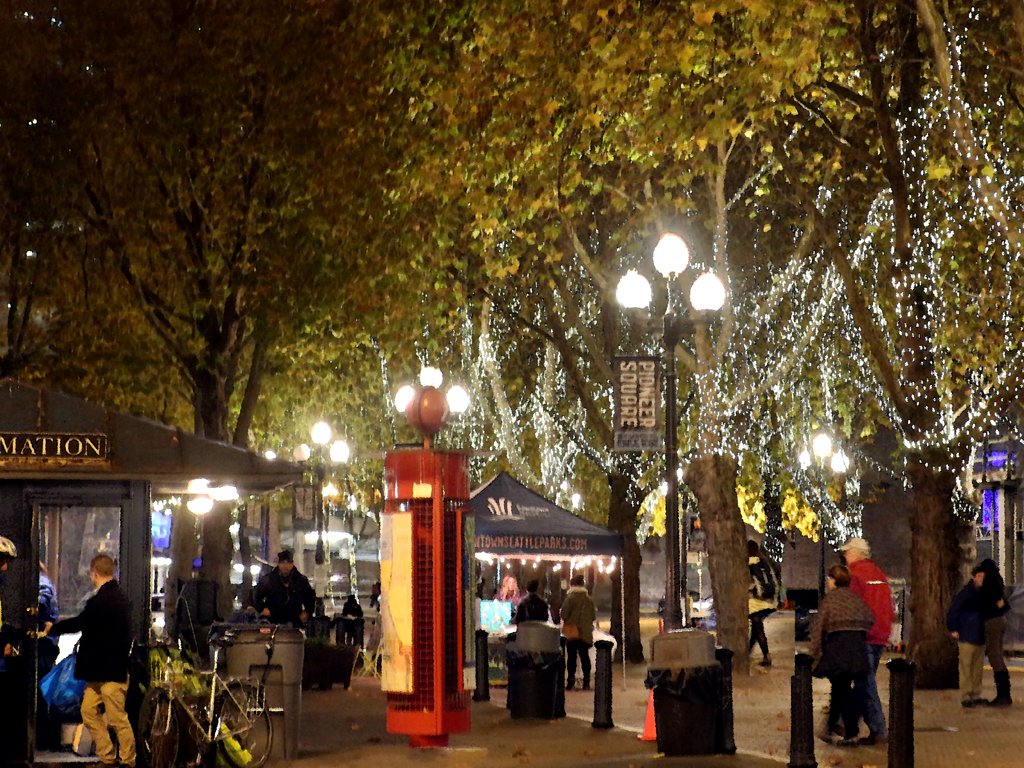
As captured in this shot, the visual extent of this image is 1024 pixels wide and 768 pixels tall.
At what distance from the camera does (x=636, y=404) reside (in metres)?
19.2

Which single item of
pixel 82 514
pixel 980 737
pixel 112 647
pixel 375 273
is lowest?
pixel 980 737

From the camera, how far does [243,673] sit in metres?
14.0

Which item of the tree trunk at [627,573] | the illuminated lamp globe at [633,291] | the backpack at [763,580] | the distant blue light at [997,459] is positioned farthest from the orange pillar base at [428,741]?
the distant blue light at [997,459]

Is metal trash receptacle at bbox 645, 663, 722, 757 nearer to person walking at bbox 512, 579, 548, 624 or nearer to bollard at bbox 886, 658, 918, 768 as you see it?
bollard at bbox 886, 658, 918, 768

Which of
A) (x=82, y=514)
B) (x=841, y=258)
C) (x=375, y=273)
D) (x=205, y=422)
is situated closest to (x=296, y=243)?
(x=375, y=273)

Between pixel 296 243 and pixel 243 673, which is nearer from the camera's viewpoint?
pixel 243 673

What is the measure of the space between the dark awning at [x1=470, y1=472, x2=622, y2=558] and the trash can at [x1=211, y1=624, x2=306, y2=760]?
7315mm

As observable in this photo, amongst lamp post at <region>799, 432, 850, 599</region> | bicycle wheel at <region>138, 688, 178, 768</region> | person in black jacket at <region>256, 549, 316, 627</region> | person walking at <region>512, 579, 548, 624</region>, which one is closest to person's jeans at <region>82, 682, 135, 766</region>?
bicycle wheel at <region>138, 688, 178, 768</region>

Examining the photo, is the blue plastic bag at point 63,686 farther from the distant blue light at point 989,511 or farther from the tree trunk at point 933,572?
the distant blue light at point 989,511

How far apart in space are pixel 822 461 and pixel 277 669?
29.3 meters

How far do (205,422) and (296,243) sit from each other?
11.6 feet

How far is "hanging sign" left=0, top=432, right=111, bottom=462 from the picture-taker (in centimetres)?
1343

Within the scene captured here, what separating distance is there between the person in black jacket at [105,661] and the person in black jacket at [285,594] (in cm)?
745

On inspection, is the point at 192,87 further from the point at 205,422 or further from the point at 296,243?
the point at 205,422
